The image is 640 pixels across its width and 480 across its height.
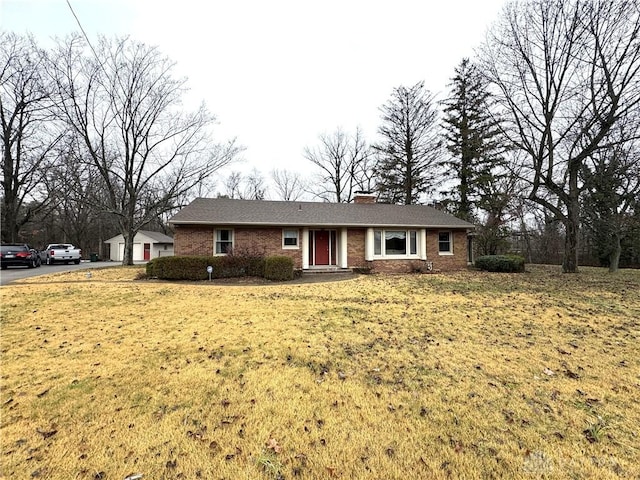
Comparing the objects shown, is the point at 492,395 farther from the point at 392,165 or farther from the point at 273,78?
the point at 392,165

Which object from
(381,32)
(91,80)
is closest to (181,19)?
(381,32)

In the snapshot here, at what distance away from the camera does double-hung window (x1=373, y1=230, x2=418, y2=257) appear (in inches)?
623

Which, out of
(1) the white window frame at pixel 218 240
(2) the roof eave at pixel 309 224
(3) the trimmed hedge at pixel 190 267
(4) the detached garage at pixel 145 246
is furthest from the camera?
(4) the detached garage at pixel 145 246

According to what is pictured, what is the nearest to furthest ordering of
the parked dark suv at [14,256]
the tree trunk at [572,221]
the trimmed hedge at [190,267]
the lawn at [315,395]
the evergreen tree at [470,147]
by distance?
the lawn at [315,395] → the trimmed hedge at [190,267] → the tree trunk at [572,221] → the parked dark suv at [14,256] → the evergreen tree at [470,147]

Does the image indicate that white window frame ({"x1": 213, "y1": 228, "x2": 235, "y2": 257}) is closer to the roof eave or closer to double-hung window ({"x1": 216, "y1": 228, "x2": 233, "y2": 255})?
double-hung window ({"x1": 216, "y1": 228, "x2": 233, "y2": 255})

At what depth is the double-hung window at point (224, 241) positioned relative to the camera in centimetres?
1443

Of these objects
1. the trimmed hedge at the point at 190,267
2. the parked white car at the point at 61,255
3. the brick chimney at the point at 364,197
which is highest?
the brick chimney at the point at 364,197

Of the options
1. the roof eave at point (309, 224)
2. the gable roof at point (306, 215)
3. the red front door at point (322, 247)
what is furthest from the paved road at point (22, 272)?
the red front door at point (322, 247)

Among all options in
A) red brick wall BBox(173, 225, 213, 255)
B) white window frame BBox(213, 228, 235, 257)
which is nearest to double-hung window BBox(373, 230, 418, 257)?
white window frame BBox(213, 228, 235, 257)

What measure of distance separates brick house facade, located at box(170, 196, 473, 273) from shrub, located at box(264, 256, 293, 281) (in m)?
2.18

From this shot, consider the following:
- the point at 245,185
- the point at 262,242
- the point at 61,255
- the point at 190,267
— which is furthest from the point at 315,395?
the point at 245,185

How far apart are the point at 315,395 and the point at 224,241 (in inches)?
488

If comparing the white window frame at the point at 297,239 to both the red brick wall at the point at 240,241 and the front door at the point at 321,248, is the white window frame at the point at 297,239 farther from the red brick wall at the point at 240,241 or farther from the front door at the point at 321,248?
the front door at the point at 321,248

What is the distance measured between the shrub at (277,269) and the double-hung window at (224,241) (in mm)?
3028
